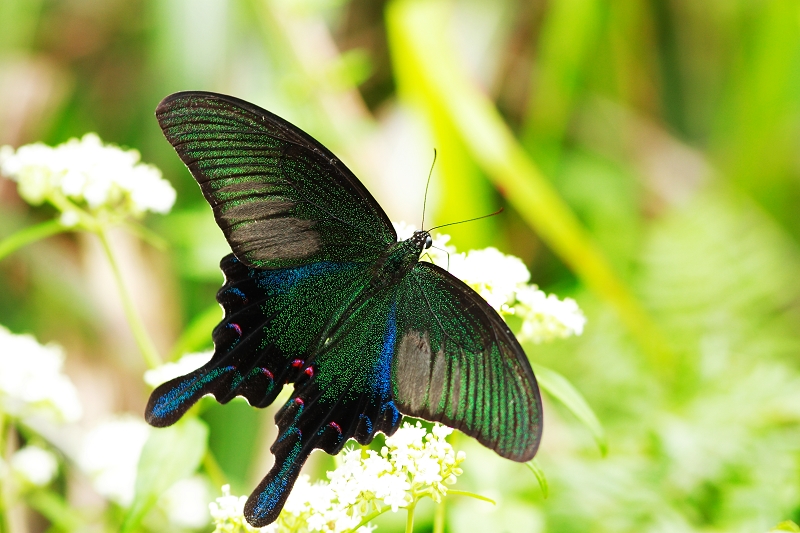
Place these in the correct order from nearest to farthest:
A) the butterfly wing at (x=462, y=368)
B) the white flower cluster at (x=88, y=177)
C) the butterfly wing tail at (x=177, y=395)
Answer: the butterfly wing at (x=462, y=368), the butterfly wing tail at (x=177, y=395), the white flower cluster at (x=88, y=177)

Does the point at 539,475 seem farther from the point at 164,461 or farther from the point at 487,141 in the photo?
the point at 487,141

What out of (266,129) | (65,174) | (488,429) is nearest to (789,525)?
(488,429)

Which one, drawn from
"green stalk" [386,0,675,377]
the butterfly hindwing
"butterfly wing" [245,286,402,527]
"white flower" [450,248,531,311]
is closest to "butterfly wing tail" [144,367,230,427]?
the butterfly hindwing

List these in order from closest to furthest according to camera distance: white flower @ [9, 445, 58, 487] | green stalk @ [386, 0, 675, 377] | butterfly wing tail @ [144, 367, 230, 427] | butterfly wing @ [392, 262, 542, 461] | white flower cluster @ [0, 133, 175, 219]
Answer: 1. butterfly wing @ [392, 262, 542, 461]
2. butterfly wing tail @ [144, 367, 230, 427]
3. white flower cluster @ [0, 133, 175, 219]
4. white flower @ [9, 445, 58, 487]
5. green stalk @ [386, 0, 675, 377]

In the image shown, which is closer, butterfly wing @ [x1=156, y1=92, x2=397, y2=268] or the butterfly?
the butterfly

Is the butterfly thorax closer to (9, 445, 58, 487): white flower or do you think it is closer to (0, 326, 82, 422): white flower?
(0, 326, 82, 422): white flower

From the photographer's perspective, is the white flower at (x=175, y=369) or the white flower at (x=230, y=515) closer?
the white flower at (x=230, y=515)

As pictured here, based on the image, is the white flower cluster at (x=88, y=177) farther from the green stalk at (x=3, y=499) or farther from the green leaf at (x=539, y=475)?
the green leaf at (x=539, y=475)

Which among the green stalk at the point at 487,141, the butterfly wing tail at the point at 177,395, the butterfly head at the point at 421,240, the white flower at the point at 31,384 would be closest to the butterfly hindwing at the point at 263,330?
the butterfly wing tail at the point at 177,395
